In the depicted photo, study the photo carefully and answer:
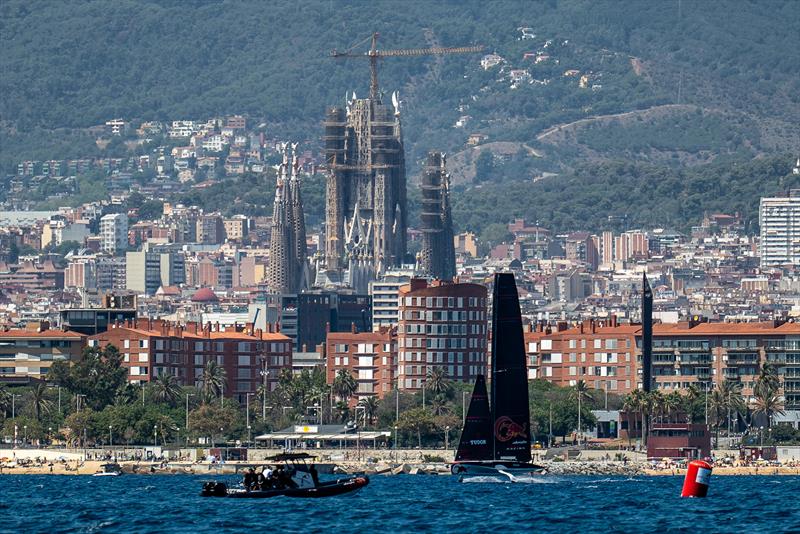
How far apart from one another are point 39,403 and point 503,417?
64764mm

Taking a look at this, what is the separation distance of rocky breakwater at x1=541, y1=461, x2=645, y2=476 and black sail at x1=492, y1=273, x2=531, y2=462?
22.4 m

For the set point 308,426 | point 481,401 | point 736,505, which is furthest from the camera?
point 308,426

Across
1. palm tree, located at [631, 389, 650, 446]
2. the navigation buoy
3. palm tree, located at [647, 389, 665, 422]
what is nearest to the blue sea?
the navigation buoy

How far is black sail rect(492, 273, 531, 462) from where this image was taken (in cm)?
13488

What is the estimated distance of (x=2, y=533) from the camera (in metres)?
101

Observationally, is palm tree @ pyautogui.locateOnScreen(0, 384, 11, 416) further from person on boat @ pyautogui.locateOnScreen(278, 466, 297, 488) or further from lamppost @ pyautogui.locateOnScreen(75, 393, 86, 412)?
person on boat @ pyautogui.locateOnScreen(278, 466, 297, 488)

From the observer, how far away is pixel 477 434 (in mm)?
135250

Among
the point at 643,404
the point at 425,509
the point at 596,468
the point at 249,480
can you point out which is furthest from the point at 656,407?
the point at 425,509

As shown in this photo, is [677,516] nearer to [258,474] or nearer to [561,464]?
[258,474]

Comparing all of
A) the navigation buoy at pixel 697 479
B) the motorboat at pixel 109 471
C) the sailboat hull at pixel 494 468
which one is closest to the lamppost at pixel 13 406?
the motorboat at pixel 109 471

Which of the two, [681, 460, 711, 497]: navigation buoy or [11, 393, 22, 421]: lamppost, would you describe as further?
[11, 393, 22, 421]: lamppost

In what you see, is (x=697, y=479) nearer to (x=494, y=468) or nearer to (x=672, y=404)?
(x=494, y=468)

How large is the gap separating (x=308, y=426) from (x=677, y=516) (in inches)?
3199

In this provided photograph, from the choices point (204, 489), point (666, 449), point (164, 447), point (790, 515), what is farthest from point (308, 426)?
point (790, 515)
